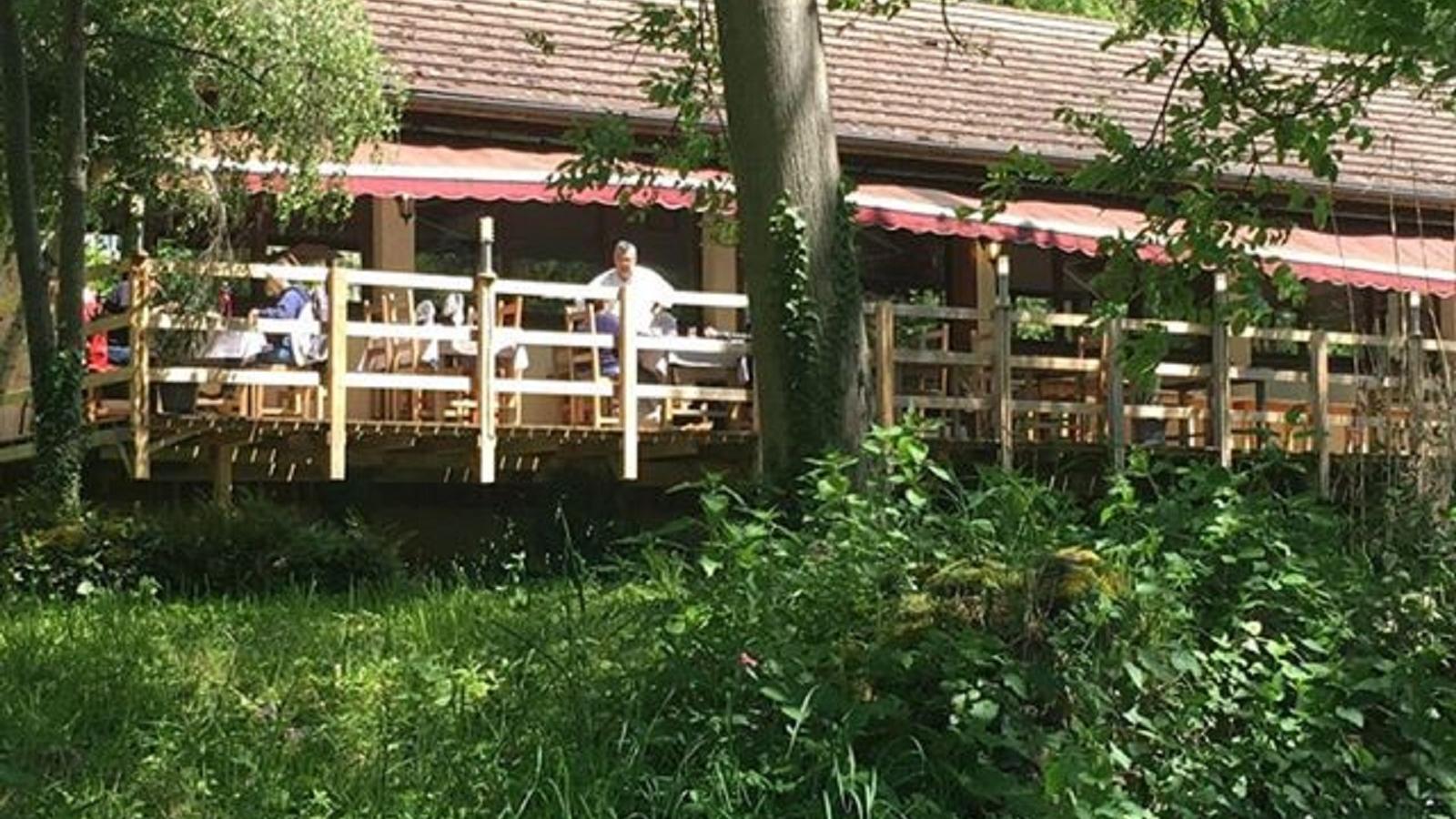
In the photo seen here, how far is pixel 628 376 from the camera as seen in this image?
12586 mm

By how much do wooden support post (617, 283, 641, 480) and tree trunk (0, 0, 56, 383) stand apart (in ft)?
11.3

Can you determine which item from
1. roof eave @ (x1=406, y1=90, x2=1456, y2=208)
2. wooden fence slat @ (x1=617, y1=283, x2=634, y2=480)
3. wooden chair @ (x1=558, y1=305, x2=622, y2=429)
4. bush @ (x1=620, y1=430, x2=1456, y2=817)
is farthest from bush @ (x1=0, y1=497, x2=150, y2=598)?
bush @ (x1=620, y1=430, x2=1456, y2=817)

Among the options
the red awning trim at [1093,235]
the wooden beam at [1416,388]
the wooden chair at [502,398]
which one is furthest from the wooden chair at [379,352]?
the wooden beam at [1416,388]

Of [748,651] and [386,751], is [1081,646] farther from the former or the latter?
[386,751]

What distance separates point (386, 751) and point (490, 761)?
37cm

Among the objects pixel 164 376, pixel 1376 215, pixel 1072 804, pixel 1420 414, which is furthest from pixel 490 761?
pixel 1376 215

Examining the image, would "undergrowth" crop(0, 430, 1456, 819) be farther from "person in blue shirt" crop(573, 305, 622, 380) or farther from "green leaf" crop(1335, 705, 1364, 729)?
"person in blue shirt" crop(573, 305, 622, 380)

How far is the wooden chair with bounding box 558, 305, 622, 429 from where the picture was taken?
42.3 feet

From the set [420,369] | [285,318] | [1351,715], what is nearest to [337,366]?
[285,318]

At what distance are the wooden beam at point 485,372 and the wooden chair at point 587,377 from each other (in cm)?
82

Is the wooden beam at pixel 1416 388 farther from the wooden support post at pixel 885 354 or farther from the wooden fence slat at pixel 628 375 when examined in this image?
the wooden support post at pixel 885 354

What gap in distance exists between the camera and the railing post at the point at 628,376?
495 inches

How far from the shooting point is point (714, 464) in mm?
13969

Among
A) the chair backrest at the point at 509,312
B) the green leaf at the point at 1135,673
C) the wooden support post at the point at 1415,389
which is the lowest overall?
the green leaf at the point at 1135,673
